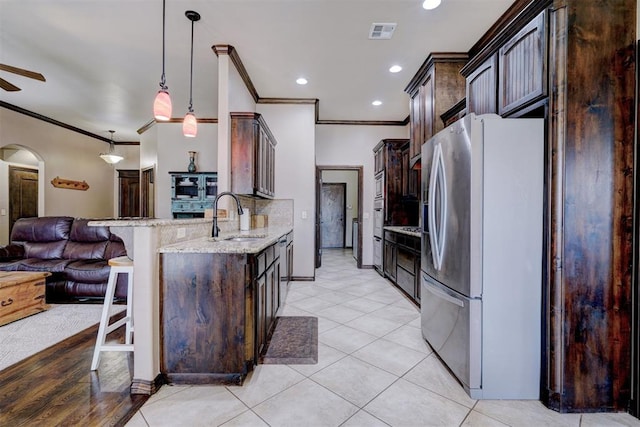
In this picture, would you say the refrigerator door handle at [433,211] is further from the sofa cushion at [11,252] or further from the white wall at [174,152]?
the sofa cushion at [11,252]

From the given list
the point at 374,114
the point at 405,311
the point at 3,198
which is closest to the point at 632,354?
the point at 405,311

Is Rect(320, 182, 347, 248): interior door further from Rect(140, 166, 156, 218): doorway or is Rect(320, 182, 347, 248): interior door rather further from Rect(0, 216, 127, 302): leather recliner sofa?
Rect(0, 216, 127, 302): leather recliner sofa

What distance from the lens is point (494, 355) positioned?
1.81 m

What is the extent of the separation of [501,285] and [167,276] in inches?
85.6

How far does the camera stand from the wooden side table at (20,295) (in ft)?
9.47

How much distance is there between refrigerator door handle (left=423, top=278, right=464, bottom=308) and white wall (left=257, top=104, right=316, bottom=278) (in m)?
2.73

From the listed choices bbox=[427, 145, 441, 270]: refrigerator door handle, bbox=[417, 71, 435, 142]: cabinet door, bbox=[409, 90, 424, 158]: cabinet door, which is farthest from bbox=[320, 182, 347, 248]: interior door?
bbox=[427, 145, 441, 270]: refrigerator door handle

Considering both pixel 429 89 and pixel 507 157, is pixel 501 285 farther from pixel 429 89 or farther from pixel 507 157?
pixel 429 89

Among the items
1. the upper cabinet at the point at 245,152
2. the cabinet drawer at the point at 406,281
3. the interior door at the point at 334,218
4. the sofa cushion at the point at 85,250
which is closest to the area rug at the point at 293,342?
the cabinet drawer at the point at 406,281

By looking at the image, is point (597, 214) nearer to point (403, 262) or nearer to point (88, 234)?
point (403, 262)

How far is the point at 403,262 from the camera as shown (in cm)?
408

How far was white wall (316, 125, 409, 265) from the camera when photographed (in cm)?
610

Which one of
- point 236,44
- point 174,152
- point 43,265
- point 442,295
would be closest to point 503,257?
point 442,295

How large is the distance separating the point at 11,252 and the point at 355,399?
5025 mm
